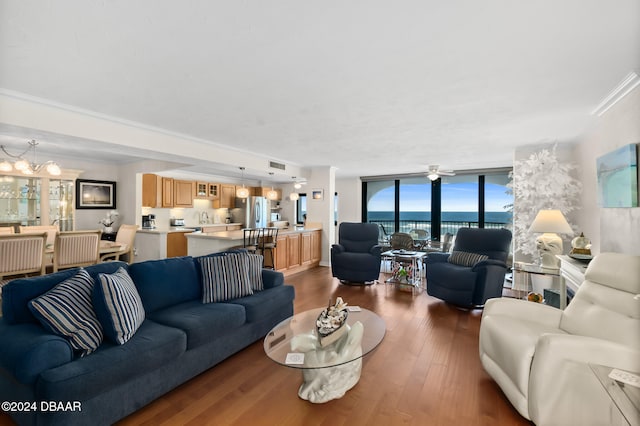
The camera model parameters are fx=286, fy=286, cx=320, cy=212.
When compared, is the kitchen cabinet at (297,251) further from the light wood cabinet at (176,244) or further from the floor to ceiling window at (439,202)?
the floor to ceiling window at (439,202)

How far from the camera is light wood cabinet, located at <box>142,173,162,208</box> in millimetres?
6469

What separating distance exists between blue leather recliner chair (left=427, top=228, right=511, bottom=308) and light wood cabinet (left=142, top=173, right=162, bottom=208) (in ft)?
19.3

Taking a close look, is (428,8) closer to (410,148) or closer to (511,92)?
(511,92)

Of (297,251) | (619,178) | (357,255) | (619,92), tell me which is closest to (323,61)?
(619,92)

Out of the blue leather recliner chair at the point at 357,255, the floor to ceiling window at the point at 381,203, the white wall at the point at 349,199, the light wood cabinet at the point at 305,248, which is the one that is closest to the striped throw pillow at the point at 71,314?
the blue leather recliner chair at the point at 357,255

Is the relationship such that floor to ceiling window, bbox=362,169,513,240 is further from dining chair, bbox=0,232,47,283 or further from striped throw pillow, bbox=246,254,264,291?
dining chair, bbox=0,232,47,283

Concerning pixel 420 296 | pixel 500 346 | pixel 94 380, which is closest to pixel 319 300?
pixel 420 296

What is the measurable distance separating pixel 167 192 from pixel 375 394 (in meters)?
6.42

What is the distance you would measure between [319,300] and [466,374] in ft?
7.58

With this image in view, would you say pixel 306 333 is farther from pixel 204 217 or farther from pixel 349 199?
pixel 349 199

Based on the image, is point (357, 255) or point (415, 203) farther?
point (415, 203)

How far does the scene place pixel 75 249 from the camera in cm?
379

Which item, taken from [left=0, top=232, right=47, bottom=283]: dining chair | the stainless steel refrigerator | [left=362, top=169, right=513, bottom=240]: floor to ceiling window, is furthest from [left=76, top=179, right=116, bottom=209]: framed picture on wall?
[left=362, top=169, right=513, bottom=240]: floor to ceiling window

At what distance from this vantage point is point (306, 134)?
13.0 feet
